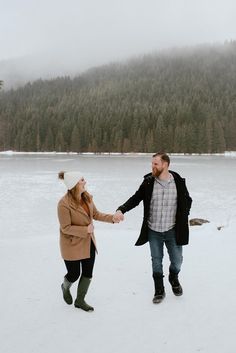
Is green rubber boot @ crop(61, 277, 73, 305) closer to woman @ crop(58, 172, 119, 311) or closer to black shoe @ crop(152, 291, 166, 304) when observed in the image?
woman @ crop(58, 172, 119, 311)

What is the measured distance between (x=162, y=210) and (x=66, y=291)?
6.00 feet

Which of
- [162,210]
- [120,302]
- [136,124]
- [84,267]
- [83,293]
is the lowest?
[120,302]

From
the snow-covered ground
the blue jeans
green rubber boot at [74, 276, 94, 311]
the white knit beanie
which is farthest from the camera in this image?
the blue jeans

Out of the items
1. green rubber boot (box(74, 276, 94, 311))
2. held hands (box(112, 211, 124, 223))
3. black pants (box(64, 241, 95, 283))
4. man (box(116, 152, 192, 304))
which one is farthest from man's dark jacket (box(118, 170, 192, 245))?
green rubber boot (box(74, 276, 94, 311))

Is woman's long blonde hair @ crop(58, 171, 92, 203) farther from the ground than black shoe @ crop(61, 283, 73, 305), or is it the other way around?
woman's long blonde hair @ crop(58, 171, 92, 203)

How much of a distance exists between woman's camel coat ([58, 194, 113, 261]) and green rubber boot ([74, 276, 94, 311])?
0.41 m

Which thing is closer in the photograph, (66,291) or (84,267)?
A: (84,267)

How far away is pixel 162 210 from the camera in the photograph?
564cm

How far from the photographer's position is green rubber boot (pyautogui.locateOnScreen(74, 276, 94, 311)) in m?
5.48

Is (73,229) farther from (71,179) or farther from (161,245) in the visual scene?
(161,245)

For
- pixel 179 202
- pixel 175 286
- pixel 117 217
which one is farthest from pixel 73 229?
pixel 175 286

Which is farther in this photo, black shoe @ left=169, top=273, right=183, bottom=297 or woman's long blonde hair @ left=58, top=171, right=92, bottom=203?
black shoe @ left=169, top=273, right=183, bottom=297

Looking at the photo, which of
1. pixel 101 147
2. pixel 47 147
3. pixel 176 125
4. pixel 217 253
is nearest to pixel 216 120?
pixel 176 125

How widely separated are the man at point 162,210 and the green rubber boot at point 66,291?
1189 millimetres
